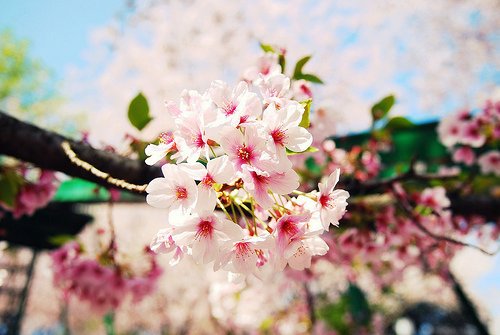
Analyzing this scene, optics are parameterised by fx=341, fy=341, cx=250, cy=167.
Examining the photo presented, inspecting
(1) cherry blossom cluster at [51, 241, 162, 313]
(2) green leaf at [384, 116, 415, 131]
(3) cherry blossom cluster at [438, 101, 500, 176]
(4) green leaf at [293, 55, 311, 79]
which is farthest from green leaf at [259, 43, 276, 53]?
(3) cherry blossom cluster at [438, 101, 500, 176]

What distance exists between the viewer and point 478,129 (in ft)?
7.57

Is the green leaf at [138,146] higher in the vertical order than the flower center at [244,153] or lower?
lower

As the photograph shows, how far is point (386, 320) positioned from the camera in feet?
41.7

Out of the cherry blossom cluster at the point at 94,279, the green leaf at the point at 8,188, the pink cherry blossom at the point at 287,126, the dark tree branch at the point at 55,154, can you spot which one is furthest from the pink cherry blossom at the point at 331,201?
the cherry blossom cluster at the point at 94,279

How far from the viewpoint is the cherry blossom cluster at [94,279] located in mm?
2064

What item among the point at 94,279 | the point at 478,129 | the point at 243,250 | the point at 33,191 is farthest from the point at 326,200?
the point at 478,129

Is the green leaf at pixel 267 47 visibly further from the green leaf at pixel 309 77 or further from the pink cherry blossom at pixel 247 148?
the pink cherry blossom at pixel 247 148

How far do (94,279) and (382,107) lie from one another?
6.19 ft

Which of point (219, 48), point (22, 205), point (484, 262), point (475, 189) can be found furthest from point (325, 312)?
point (484, 262)

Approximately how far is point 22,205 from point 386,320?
13.8m

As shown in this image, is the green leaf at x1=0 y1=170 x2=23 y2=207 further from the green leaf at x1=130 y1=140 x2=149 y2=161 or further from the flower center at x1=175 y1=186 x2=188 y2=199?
the flower center at x1=175 y1=186 x2=188 y2=199

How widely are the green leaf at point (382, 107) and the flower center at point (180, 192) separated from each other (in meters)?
1.18

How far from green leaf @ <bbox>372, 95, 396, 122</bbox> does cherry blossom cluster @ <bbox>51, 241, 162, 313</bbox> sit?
60.5 inches

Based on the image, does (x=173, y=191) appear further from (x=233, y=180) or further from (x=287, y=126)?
(x=287, y=126)
